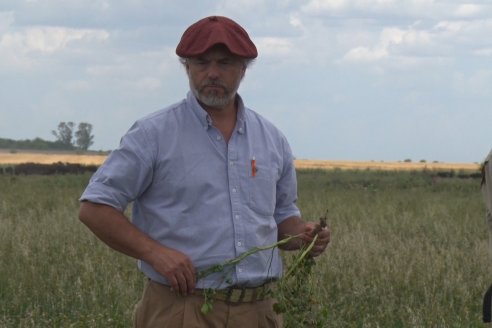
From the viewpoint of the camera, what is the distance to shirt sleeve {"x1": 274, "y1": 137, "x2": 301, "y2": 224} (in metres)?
3.97

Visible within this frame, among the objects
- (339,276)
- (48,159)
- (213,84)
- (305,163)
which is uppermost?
(213,84)

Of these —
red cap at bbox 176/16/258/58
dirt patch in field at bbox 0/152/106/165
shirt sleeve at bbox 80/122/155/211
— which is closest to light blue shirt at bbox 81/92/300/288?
shirt sleeve at bbox 80/122/155/211

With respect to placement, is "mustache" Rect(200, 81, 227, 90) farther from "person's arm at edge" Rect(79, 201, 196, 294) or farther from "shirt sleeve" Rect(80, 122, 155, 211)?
"person's arm at edge" Rect(79, 201, 196, 294)

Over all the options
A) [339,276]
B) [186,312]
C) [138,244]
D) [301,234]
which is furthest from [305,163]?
[138,244]

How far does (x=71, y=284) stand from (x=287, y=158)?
199 inches

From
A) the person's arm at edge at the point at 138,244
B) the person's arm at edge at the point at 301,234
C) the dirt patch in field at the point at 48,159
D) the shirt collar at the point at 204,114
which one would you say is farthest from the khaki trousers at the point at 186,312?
the dirt patch in field at the point at 48,159

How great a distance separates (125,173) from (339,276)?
5.63 metres

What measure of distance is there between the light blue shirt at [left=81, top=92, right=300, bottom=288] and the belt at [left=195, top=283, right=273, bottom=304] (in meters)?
0.03

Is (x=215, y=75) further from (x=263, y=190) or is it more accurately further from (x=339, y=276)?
(x=339, y=276)

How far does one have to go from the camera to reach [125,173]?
138 inches

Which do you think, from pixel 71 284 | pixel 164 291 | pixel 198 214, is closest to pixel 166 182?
pixel 198 214

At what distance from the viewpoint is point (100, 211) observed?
3.48 m

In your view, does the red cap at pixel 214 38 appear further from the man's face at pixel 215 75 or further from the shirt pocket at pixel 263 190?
the shirt pocket at pixel 263 190

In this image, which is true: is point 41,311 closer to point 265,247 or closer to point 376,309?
point 376,309
